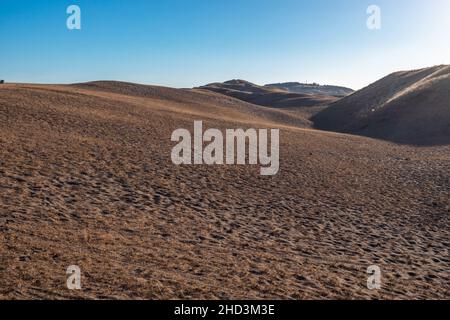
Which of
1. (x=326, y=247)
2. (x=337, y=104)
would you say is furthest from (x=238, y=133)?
(x=337, y=104)

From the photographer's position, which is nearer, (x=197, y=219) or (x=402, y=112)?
(x=197, y=219)

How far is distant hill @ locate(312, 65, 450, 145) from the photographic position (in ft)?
126

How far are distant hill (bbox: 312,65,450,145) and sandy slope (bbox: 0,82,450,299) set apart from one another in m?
13.5

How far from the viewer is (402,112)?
4428cm

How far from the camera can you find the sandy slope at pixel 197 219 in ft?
28.0

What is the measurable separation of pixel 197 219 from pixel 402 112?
124 feet

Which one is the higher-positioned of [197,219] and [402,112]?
[402,112]

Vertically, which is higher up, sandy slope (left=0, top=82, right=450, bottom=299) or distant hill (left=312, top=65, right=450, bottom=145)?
distant hill (left=312, top=65, right=450, bottom=145)

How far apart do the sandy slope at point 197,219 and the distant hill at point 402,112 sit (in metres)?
13.5

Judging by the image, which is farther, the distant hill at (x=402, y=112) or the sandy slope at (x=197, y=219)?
the distant hill at (x=402, y=112)

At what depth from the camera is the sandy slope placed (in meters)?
8.52

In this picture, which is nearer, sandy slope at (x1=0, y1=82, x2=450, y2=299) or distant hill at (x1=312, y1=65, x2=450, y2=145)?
sandy slope at (x1=0, y1=82, x2=450, y2=299)

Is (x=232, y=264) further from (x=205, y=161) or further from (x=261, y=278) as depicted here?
(x=205, y=161)
